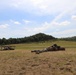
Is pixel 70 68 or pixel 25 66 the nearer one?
pixel 70 68

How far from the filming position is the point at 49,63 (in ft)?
55.7

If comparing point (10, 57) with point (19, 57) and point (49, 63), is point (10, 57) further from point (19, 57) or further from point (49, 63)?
point (49, 63)

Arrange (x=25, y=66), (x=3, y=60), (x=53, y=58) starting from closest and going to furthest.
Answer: (x=25, y=66) < (x=53, y=58) < (x=3, y=60)

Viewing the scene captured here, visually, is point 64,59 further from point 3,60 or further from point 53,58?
point 3,60

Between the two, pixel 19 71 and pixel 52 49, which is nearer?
pixel 19 71

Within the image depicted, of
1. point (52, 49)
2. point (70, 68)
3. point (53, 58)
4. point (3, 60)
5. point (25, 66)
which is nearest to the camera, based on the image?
point (70, 68)

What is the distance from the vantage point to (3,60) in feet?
63.3

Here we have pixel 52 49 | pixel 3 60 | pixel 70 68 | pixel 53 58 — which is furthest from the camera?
pixel 52 49

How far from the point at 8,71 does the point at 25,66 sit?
141 centimetres

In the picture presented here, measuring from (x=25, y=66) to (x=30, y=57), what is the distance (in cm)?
247

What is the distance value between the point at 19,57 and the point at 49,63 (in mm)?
3718

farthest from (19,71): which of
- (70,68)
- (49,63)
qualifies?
(70,68)

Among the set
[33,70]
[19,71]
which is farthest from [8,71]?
[33,70]

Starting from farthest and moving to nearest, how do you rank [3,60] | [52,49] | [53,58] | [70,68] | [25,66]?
1. [52,49]
2. [3,60]
3. [53,58]
4. [25,66]
5. [70,68]
